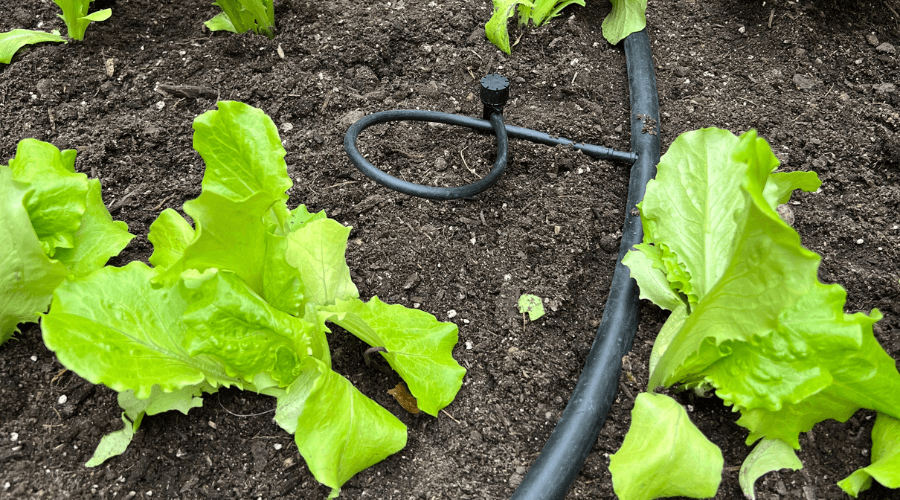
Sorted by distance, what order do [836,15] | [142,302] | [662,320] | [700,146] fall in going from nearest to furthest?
[142,302] → [700,146] → [662,320] → [836,15]

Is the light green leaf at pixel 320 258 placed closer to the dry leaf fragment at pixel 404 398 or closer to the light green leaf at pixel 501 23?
the dry leaf fragment at pixel 404 398

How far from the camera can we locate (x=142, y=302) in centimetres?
124

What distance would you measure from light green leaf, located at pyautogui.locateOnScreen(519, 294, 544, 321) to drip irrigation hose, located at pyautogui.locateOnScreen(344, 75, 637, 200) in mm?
327

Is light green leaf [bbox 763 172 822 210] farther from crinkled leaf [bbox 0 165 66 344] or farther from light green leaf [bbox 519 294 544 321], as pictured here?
crinkled leaf [bbox 0 165 66 344]

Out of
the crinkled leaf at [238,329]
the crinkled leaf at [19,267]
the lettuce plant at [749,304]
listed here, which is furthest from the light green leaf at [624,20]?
the crinkled leaf at [19,267]

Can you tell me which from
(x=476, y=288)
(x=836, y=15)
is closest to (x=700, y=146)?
(x=476, y=288)

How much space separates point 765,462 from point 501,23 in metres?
1.44

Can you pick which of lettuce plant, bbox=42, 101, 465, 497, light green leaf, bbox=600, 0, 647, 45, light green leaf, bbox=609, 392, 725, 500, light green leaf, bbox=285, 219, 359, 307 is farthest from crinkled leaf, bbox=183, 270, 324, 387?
light green leaf, bbox=600, 0, 647, 45

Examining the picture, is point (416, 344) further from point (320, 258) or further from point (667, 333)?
point (667, 333)

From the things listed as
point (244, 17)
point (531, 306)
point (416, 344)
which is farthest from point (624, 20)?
point (416, 344)

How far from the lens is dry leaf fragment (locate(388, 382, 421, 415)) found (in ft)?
4.63

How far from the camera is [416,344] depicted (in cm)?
140

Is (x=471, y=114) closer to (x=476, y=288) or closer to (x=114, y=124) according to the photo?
(x=476, y=288)

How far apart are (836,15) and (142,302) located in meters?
2.36
